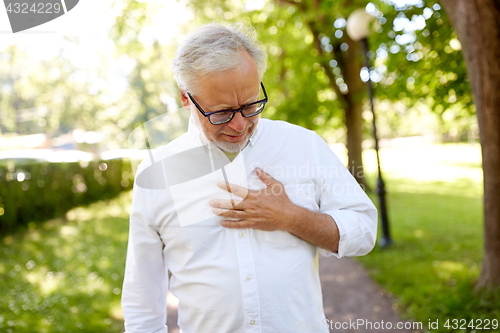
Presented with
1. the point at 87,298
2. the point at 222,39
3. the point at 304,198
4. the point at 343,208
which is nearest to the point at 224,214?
the point at 304,198

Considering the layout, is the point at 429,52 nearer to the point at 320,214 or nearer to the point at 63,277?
the point at 320,214

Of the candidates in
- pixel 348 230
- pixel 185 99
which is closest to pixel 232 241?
pixel 348 230

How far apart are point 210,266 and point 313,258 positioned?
0.48 m

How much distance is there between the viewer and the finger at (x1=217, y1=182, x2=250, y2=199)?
4.92 ft

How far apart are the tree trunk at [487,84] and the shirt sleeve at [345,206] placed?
240 cm

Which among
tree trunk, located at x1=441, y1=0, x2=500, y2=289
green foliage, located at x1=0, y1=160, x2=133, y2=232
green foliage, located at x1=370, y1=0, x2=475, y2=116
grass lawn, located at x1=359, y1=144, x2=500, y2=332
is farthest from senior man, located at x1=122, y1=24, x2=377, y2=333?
green foliage, located at x1=0, y1=160, x2=133, y2=232

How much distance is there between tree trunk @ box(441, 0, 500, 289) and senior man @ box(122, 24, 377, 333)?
7.88ft

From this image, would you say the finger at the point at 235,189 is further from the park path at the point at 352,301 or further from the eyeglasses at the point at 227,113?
the park path at the point at 352,301

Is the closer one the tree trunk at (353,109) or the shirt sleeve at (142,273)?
the shirt sleeve at (142,273)

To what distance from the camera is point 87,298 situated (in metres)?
4.50

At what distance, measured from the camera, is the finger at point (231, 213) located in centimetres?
149

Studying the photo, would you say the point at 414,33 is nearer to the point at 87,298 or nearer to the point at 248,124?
the point at 248,124

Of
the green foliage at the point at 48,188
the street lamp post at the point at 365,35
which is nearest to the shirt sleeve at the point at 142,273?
the street lamp post at the point at 365,35

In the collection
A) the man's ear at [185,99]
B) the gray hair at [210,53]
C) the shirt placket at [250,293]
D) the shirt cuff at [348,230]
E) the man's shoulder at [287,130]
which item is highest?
the gray hair at [210,53]
